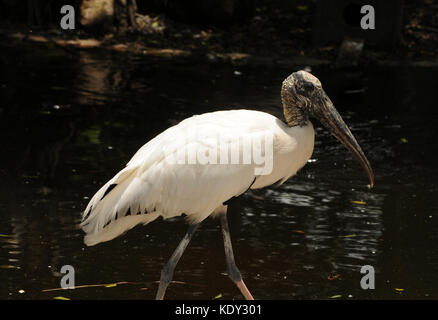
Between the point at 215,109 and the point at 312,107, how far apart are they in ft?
14.4

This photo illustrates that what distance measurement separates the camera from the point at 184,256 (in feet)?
16.9

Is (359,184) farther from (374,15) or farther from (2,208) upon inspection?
(374,15)

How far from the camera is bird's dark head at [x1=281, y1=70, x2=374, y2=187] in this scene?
176 inches

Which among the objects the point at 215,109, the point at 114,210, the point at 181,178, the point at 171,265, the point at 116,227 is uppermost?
the point at 181,178

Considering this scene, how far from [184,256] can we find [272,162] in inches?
45.7

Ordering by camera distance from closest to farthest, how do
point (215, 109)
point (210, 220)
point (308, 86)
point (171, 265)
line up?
1. point (171, 265)
2. point (308, 86)
3. point (210, 220)
4. point (215, 109)

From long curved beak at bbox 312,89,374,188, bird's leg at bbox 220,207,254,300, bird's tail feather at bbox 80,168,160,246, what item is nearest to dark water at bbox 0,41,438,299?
bird's leg at bbox 220,207,254,300

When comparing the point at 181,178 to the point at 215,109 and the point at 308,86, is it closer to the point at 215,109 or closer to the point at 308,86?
the point at 308,86

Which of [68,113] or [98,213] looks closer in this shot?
[98,213]

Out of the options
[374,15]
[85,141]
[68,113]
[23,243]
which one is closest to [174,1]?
[374,15]

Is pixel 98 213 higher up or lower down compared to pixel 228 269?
higher up

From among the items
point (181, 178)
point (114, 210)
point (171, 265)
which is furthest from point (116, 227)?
point (181, 178)

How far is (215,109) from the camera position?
8.83 m

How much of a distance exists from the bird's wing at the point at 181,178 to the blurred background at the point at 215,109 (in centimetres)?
60
